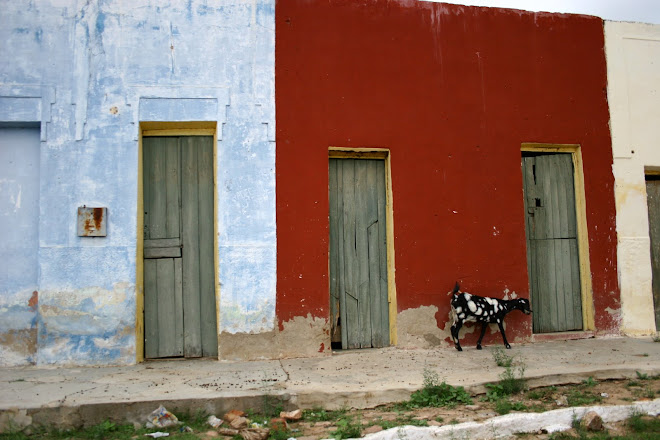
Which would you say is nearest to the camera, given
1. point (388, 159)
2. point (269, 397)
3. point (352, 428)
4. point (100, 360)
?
point (352, 428)

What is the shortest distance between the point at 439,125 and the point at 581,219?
7.69 ft

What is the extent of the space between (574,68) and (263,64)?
422cm

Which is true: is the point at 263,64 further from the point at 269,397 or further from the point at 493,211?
the point at 269,397

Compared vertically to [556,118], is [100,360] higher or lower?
lower

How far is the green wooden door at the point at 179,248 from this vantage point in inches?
249

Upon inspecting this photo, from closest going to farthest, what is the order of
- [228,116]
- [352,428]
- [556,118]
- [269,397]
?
[352,428] < [269,397] < [228,116] < [556,118]

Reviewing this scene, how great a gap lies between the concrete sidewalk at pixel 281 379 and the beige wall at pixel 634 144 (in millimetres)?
884

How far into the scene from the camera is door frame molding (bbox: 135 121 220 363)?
6.11 metres

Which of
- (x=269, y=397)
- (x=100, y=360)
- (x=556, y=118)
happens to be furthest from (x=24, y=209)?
(x=556, y=118)

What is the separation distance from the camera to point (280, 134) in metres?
6.50

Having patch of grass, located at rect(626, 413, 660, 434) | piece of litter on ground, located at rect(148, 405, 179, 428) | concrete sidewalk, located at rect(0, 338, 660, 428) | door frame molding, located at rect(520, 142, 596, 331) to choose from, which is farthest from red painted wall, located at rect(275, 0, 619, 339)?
patch of grass, located at rect(626, 413, 660, 434)

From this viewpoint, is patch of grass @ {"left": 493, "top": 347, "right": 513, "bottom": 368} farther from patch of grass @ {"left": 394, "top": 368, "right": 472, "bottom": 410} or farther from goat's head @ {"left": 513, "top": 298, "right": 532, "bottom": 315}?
patch of grass @ {"left": 394, "top": 368, "right": 472, "bottom": 410}

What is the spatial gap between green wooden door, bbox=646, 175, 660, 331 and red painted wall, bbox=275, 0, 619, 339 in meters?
0.80

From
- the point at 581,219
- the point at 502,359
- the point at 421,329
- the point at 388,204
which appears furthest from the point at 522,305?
the point at 388,204
